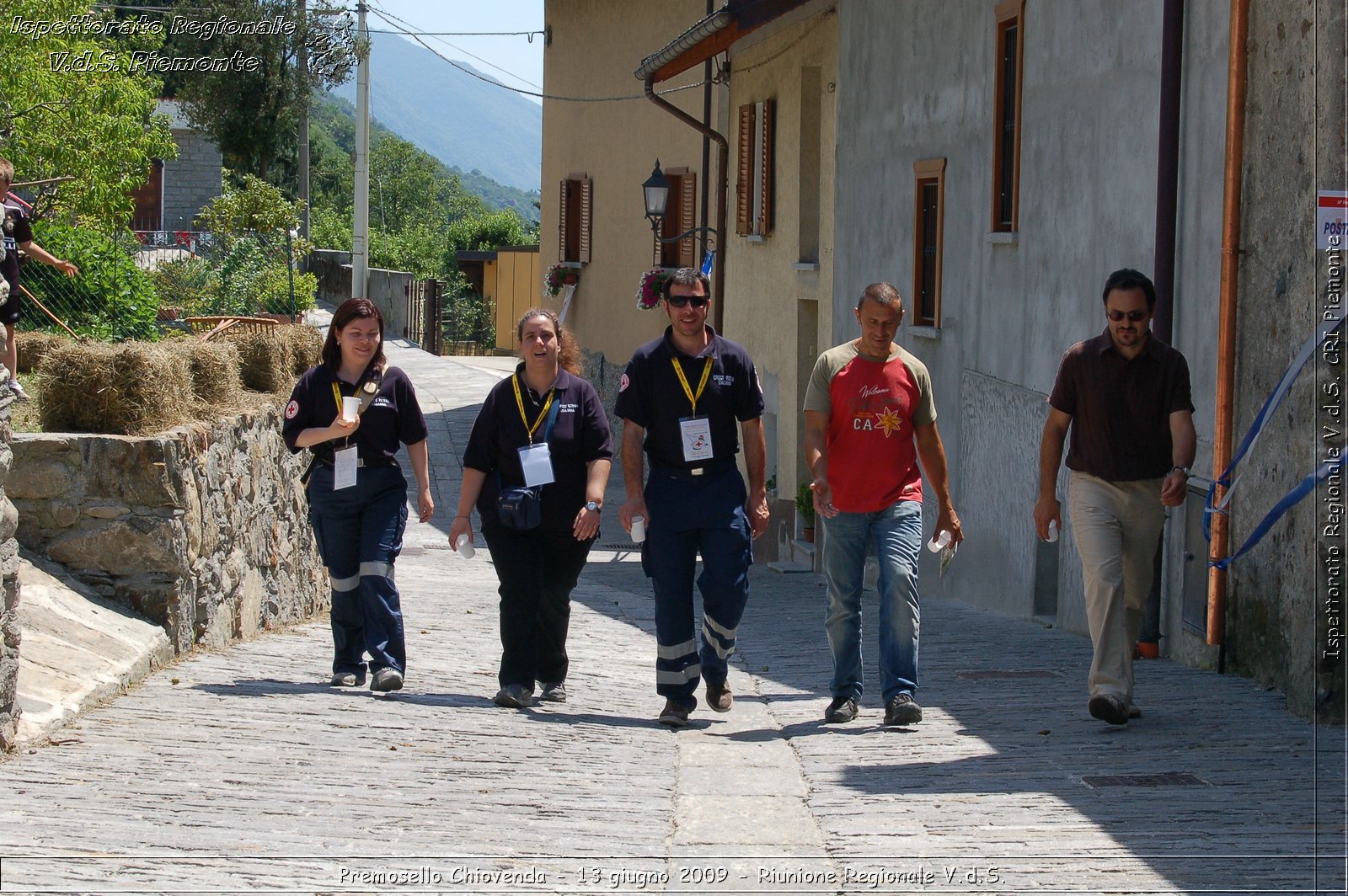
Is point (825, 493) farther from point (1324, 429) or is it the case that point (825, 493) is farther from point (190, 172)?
point (190, 172)

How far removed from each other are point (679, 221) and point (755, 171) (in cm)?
398

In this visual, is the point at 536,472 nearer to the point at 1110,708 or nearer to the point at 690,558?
the point at 690,558

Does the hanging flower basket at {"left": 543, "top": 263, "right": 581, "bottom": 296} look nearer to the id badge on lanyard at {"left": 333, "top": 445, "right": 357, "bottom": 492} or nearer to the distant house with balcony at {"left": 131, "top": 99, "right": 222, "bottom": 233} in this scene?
the id badge on lanyard at {"left": 333, "top": 445, "right": 357, "bottom": 492}

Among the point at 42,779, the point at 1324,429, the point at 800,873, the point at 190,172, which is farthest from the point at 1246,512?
the point at 190,172

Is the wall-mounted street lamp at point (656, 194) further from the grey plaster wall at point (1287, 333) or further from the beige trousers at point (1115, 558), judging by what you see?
the beige trousers at point (1115, 558)

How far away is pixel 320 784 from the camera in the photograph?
534cm

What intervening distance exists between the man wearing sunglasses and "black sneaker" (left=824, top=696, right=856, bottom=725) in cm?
59

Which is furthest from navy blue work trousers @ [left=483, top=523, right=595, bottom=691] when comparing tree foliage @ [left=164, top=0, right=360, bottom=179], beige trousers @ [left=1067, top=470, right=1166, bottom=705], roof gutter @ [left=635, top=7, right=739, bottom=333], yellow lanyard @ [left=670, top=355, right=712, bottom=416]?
tree foliage @ [left=164, top=0, right=360, bottom=179]

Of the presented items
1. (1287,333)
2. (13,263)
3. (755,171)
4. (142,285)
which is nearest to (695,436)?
(1287,333)

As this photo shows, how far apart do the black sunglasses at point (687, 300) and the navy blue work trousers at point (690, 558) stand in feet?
2.21

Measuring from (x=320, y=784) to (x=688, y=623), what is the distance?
1907 millimetres

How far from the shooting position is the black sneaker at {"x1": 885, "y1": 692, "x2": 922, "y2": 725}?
663 centimetres

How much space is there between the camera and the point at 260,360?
34.8 ft

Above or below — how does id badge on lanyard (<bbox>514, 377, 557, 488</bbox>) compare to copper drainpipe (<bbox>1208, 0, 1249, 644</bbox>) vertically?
below
